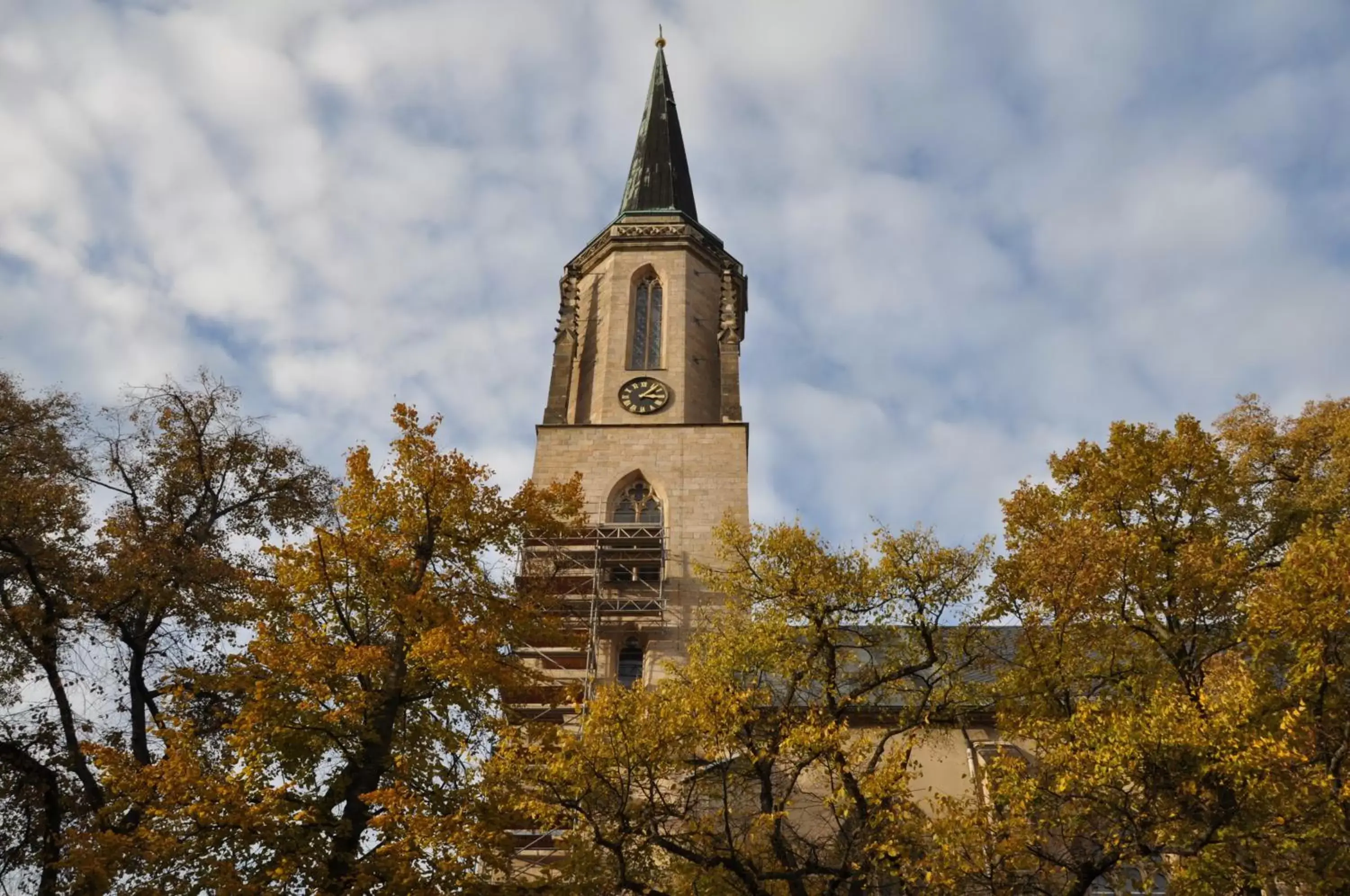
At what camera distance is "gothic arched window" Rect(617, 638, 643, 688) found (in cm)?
2672

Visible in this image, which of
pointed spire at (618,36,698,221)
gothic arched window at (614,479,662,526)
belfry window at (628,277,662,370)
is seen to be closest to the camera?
gothic arched window at (614,479,662,526)

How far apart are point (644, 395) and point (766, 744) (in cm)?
1916

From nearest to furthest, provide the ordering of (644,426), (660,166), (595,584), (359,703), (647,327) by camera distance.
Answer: (359,703), (595,584), (644,426), (647,327), (660,166)

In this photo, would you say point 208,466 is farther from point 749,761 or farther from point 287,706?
point 749,761

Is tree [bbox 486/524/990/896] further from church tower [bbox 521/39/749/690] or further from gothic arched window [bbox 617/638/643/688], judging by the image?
gothic arched window [bbox 617/638/643/688]

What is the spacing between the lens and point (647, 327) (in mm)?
35469

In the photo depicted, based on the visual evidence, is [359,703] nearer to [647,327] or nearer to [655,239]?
[647,327]

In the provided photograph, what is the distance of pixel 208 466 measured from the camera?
57.9 feet

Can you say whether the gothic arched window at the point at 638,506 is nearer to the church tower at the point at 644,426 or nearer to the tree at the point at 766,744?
the church tower at the point at 644,426

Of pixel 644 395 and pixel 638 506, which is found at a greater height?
pixel 644 395

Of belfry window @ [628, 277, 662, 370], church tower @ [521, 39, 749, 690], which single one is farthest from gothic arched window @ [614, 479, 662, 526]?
belfry window @ [628, 277, 662, 370]

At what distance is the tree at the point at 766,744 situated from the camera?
43.8ft

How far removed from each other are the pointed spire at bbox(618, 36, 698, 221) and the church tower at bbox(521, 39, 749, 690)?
167 millimetres

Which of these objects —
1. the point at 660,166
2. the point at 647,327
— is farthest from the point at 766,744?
the point at 660,166
